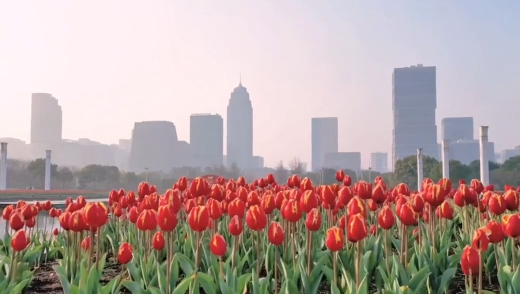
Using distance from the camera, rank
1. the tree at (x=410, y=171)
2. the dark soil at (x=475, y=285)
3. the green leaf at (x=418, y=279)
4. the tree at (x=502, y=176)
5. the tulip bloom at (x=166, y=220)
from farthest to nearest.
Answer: the tree at (x=410, y=171), the tree at (x=502, y=176), the dark soil at (x=475, y=285), the tulip bloom at (x=166, y=220), the green leaf at (x=418, y=279)

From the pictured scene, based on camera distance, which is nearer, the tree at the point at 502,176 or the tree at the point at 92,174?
the tree at the point at 502,176

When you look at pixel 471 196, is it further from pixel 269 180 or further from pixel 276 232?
pixel 269 180

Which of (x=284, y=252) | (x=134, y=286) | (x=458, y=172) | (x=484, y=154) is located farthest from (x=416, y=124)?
(x=134, y=286)

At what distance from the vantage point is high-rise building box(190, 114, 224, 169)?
182625 mm

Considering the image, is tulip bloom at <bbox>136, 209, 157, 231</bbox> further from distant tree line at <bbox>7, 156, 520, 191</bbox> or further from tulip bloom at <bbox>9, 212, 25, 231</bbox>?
distant tree line at <bbox>7, 156, 520, 191</bbox>

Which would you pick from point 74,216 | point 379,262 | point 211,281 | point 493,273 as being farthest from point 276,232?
point 493,273

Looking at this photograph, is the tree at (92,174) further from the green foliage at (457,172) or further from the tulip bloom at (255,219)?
the tulip bloom at (255,219)

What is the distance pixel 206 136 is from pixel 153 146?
42.2 metres

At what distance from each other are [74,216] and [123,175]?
54.6 m

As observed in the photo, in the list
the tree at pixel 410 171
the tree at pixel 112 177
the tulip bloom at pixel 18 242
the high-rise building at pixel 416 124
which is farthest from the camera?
the high-rise building at pixel 416 124

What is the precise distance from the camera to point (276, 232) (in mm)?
2777

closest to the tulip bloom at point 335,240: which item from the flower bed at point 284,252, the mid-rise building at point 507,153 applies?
the flower bed at point 284,252

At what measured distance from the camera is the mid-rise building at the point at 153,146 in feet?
455

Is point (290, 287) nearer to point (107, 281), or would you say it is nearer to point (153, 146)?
point (107, 281)
